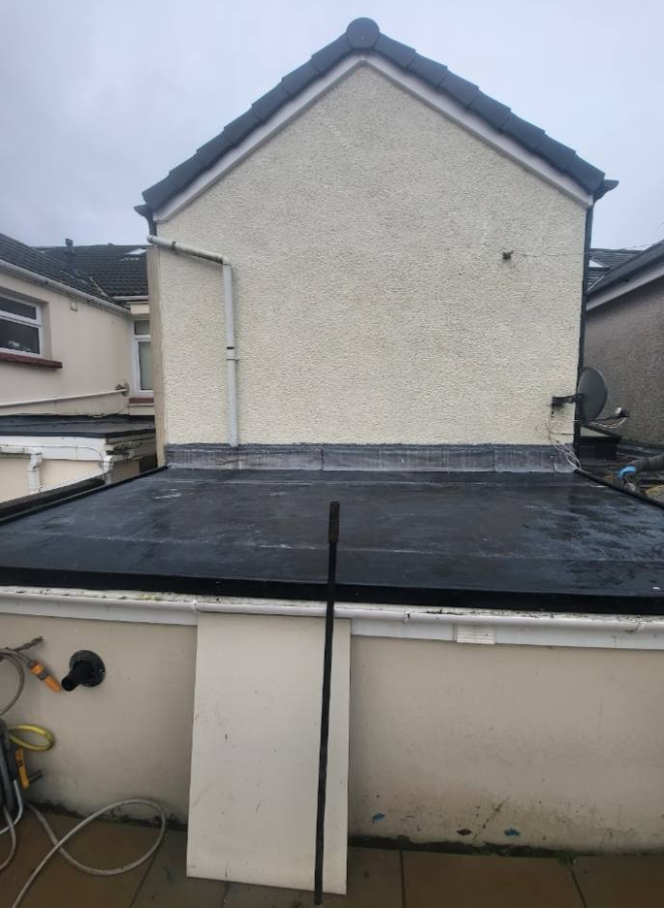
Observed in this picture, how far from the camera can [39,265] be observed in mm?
9750

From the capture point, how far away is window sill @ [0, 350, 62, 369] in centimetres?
828

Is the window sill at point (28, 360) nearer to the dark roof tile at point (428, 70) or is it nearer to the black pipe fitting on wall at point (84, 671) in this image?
the black pipe fitting on wall at point (84, 671)

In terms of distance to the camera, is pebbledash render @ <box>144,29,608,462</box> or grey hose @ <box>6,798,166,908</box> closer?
grey hose @ <box>6,798,166,908</box>

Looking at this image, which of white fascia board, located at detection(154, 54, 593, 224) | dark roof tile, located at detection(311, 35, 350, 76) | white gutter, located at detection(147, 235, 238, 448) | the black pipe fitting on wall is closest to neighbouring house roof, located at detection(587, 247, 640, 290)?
white fascia board, located at detection(154, 54, 593, 224)

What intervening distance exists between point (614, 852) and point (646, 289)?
9.23m

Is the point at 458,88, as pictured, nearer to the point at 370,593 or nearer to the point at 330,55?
the point at 330,55

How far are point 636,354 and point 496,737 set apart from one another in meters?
8.96

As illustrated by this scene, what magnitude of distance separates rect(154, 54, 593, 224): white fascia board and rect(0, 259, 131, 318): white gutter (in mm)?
6201

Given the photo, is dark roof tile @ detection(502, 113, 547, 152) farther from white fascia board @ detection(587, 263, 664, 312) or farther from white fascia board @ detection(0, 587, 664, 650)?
white fascia board @ detection(587, 263, 664, 312)

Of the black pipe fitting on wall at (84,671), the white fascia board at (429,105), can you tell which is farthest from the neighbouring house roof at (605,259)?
the black pipe fitting on wall at (84,671)

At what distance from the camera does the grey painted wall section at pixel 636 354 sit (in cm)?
785

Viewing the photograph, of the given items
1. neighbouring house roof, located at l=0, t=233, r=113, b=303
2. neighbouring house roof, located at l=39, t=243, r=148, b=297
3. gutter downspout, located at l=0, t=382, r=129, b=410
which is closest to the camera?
gutter downspout, located at l=0, t=382, r=129, b=410

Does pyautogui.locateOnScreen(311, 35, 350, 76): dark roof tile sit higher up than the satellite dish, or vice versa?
pyautogui.locateOnScreen(311, 35, 350, 76): dark roof tile

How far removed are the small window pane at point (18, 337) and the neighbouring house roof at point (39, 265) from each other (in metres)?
1.21
